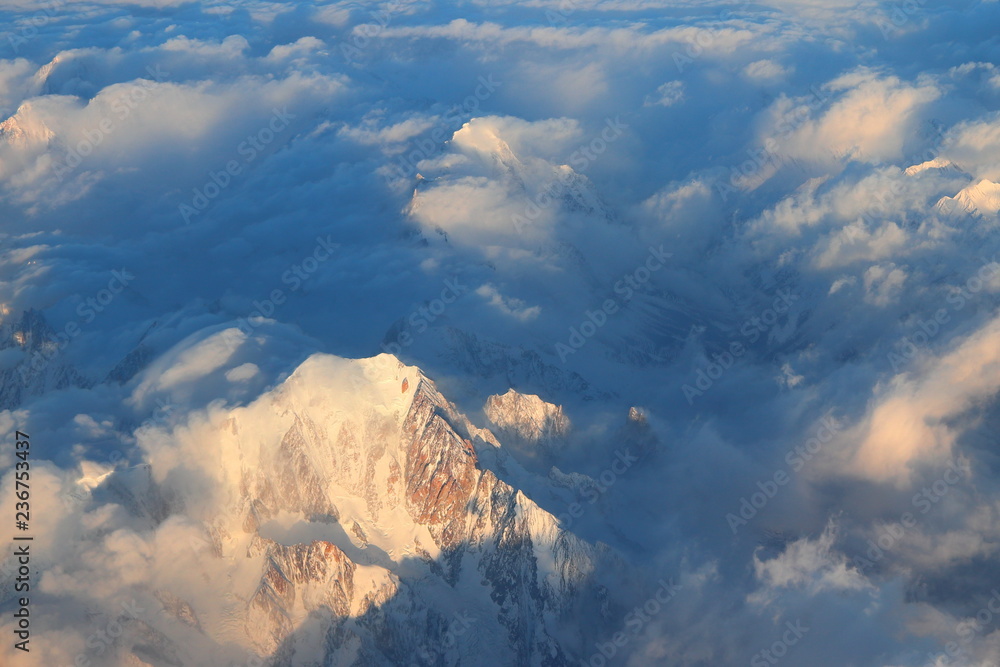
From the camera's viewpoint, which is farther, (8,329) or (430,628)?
(8,329)

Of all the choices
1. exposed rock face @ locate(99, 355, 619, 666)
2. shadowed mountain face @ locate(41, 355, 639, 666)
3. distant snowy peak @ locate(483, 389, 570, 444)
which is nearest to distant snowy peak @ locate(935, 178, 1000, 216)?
distant snowy peak @ locate(483, 389, 570, 444)

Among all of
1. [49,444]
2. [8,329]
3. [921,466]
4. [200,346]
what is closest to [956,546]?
[921,466]

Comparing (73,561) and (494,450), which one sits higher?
(73,561)

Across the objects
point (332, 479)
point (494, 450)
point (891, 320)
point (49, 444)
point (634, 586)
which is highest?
point (49, 444)

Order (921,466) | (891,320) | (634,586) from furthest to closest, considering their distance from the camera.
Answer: (891,320)
(921,466)
(634,586)

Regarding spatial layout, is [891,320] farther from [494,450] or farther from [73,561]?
[73,561]

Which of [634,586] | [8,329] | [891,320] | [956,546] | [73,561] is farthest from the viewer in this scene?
[891,320]

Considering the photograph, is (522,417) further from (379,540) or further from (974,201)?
(974,201)
